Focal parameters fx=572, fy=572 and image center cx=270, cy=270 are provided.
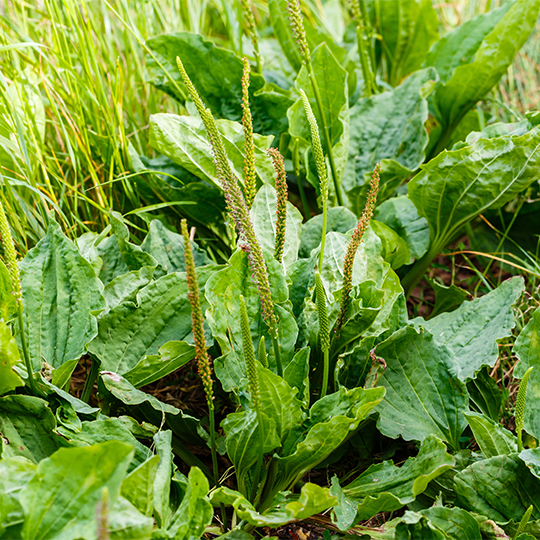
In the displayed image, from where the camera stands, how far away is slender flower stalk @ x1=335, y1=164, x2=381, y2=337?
1.42 meters

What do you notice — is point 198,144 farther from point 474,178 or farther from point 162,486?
point 162,486

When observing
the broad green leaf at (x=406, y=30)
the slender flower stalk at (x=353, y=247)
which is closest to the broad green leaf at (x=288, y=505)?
the slender flower stalk at (x=353, y=247)

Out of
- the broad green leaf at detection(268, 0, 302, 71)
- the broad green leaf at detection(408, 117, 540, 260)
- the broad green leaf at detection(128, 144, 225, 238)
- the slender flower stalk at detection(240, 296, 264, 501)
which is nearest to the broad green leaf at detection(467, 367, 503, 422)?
the broad green leaf at detection(408, 117, 540, 260)

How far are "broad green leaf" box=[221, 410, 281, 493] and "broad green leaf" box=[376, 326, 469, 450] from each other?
1.27ft

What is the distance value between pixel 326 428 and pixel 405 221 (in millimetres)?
1157

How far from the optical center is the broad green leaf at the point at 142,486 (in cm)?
123

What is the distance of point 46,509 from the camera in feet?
3.84

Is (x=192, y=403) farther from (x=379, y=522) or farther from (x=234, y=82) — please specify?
(x=234, y=82)

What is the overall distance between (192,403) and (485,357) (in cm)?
99

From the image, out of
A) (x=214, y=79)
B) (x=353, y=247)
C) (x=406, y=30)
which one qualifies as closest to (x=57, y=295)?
(x=353, y=247)

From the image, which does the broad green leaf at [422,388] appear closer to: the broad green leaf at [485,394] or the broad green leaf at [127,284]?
the broad green leaf at [485,394]

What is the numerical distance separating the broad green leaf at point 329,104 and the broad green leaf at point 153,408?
1.04m

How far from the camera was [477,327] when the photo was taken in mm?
1825

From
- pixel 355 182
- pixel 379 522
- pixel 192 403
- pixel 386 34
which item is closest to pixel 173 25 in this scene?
pixel 386 34
